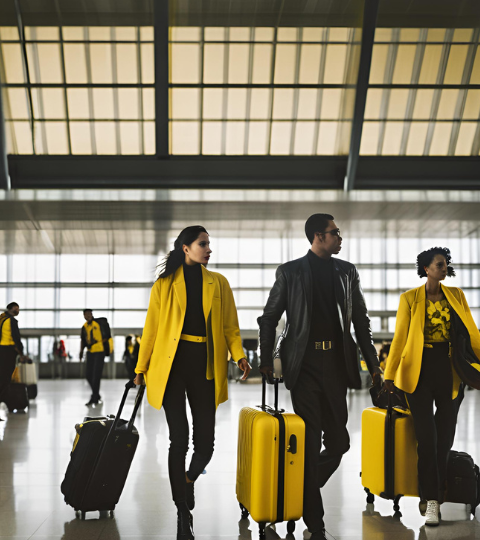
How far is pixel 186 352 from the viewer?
4.92 meters

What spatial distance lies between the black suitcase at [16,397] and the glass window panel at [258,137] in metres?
13.2

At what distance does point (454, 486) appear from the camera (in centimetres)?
563

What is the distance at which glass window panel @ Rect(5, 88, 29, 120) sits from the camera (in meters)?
22.4

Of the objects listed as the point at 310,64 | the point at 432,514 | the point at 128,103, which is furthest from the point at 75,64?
the point at 432,514

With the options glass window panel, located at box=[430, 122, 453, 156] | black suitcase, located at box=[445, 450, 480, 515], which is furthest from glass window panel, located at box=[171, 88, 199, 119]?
black suitcase, located at box=[445, 450, 480, 515]

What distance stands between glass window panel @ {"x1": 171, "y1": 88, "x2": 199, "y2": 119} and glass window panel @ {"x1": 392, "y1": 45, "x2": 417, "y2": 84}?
653cm

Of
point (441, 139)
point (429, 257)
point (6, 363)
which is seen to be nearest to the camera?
point (429, 257)

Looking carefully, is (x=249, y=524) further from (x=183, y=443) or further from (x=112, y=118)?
(x=112, y=118)

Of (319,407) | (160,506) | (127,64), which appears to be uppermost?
(127,64)

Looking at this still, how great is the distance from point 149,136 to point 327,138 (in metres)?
6.23

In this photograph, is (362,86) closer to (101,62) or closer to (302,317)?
(101,62)

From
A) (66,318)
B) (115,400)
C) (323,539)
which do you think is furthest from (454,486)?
(66,318)

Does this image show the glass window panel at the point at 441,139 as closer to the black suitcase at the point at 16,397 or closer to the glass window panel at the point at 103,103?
the glass window panel at the point at 103,103

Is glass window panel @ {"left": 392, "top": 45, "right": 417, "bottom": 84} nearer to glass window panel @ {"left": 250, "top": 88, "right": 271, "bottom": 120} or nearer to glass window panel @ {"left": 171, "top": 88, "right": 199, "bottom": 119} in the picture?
glass window panel @ {"left": 250, "top": 88, "right": 271, "bottom": 120}
